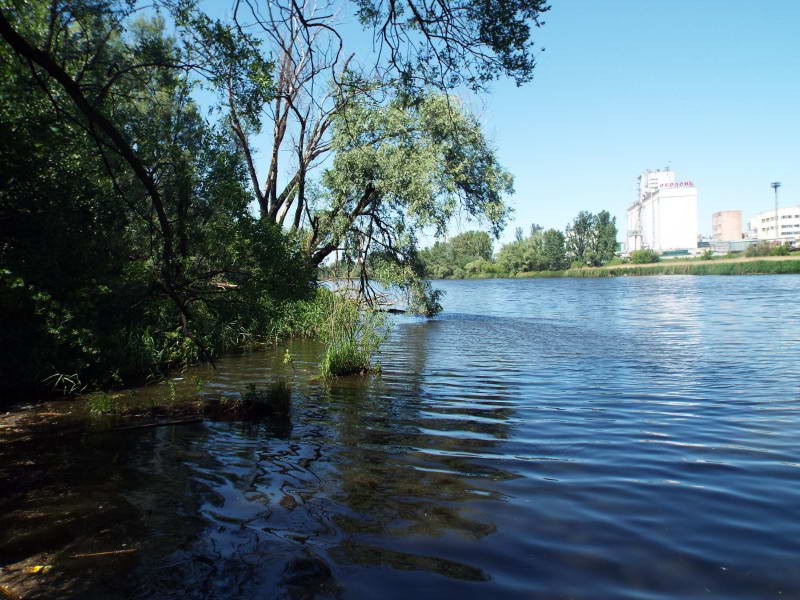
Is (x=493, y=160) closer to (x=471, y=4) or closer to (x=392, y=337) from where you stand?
(x=392, y=337)

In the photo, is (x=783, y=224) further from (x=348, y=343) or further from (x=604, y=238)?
(x=348, y=343)

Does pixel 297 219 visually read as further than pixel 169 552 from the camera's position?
Yes

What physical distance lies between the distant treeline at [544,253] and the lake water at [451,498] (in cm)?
7696

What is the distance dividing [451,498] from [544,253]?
117321 mm

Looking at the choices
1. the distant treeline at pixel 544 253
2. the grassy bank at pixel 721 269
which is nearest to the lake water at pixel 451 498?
the grassy bank at pixel 721 269

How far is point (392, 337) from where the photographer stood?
71.2 feet

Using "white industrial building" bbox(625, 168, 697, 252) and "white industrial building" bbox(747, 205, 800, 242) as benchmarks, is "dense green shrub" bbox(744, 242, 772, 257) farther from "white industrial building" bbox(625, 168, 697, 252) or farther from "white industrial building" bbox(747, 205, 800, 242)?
"white industrial building" bbox(625, 168, 697, 252)

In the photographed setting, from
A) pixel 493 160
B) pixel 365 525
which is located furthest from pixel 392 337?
pixel 365 525

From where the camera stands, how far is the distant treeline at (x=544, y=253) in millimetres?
102312

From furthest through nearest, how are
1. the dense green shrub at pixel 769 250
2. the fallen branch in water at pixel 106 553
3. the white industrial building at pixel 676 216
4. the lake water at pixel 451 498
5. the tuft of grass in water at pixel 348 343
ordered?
the white industrial building at pixel 676 216, the dense green shrub at pixel 769 250, the tuft of grass in water at pixel 348 343, the fallen branch in water at pixel 106 553, the lake water at pixel 451 498

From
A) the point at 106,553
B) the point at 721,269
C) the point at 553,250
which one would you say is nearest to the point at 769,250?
the point at 721,269

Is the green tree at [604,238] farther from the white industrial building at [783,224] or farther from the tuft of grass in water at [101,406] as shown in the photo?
the tuft of grass in water at [101,406]

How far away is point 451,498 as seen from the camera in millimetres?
5641

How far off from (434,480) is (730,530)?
2.84 m
